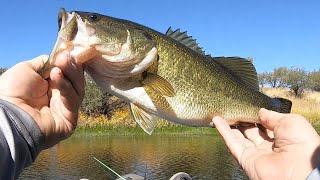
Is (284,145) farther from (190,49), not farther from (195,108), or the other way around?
(190,49)

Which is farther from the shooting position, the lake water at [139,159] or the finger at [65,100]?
the lake water at [139,159]

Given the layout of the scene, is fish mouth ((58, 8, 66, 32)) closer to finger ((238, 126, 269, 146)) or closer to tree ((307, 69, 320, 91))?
finger ((238, 126, 269, 146))

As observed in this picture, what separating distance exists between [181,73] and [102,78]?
56 centimetres

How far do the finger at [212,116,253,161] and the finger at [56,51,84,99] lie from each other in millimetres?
976

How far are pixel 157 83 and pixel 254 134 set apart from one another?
888mm

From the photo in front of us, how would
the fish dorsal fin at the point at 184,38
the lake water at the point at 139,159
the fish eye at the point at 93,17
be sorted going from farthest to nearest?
the lake water at the point at 139,159, the fish dorsal fin at the point at 184,38, the fish eye at the point at 93,17

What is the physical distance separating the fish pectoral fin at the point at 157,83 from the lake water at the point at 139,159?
44.5 ft

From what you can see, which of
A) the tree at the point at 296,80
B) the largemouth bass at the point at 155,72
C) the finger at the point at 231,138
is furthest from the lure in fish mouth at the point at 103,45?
the tree at the point at 296,80

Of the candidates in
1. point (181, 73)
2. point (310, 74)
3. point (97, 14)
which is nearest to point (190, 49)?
point (181, 73)

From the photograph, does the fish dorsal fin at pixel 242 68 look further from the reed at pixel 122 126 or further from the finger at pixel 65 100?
the reed at pixel 122 126

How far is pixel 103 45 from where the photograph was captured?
10.1 feet

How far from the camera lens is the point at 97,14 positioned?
318 centimetres

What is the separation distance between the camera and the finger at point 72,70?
274cm

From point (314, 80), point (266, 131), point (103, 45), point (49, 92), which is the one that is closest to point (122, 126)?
point (266, 131)
